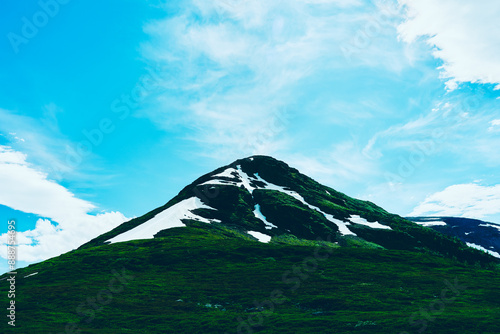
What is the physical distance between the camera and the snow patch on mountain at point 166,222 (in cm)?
12975

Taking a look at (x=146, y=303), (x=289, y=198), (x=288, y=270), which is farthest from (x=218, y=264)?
(x=289, y=198)

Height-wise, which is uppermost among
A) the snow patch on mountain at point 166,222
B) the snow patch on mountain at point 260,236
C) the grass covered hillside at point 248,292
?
the snow patch on mountain at point 166,222

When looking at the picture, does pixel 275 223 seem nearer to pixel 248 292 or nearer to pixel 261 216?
pixel 261 216

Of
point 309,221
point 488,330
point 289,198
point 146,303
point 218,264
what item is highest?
point 289,198

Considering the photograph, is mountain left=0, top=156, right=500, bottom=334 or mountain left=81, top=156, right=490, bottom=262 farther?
mountain left=81, top=156, right=490, bottom=262

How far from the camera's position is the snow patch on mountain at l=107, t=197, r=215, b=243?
130 m

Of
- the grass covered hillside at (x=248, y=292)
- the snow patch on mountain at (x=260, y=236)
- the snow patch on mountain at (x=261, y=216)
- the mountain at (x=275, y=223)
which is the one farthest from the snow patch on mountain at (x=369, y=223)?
the grass covered hillside at (x=248, y=292)

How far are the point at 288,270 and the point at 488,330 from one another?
45.8 metres

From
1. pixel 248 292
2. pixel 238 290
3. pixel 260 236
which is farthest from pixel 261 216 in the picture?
pixel 248 292

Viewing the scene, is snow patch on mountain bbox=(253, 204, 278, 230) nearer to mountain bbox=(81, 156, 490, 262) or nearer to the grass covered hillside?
mountain bbox=(81, 156, 490, 262)

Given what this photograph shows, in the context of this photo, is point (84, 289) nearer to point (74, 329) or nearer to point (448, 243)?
point (74, 329)

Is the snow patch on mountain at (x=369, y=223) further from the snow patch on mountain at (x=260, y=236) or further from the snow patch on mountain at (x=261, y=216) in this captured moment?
the snow patch on mountain at (x=260, y=236)

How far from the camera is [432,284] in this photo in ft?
246

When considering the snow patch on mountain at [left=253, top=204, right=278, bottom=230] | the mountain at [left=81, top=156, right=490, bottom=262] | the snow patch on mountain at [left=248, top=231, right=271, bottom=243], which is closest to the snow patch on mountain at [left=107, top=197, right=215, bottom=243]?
the mountain at [left=81, top=156, right=490, bottom=262]
